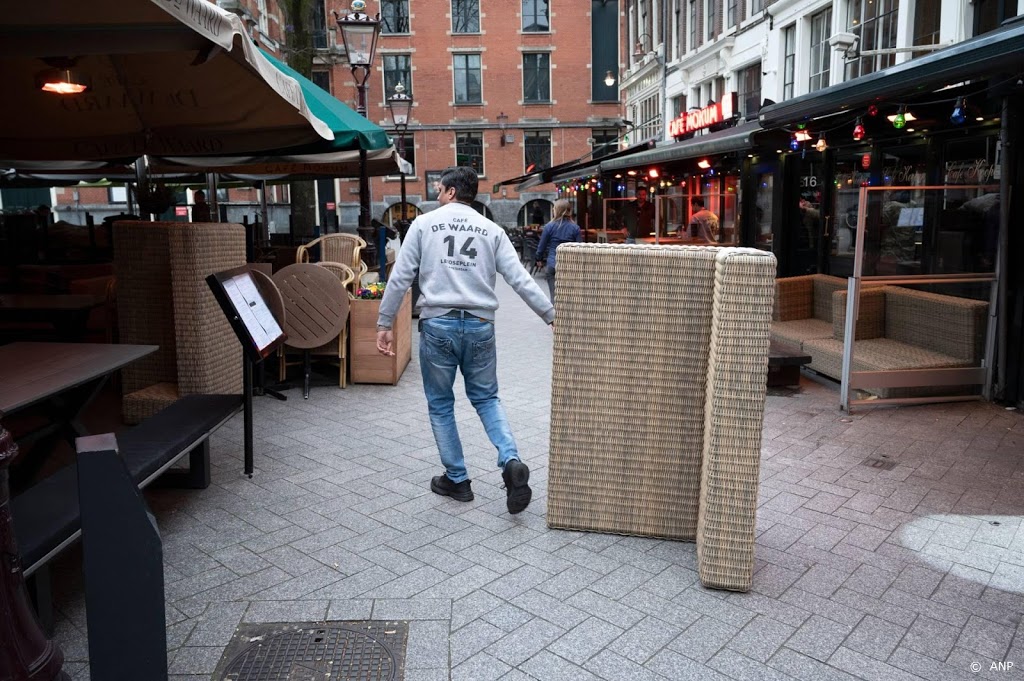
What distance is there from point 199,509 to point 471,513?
1.45 metres

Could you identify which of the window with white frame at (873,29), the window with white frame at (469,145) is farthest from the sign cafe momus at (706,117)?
the window with white frame at (469,145)

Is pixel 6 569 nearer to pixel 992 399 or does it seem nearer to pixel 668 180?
pixel 992 399

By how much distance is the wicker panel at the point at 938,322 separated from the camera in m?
6.63

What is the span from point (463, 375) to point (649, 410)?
1022mm

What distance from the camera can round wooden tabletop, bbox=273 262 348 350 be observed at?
698 centimetres

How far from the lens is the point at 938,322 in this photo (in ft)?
22.8

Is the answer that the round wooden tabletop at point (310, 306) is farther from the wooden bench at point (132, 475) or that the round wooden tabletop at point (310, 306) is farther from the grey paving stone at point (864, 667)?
the grey paving stone at point (864, 667)

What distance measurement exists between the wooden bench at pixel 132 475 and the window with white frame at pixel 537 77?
3680 cm

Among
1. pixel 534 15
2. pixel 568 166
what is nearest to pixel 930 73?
pixel 568 166

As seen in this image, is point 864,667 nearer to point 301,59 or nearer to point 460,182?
point 460,182

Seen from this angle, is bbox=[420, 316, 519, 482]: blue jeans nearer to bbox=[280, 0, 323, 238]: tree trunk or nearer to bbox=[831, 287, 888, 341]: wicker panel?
bbox=[831, 287, 888, 341]: wicker panel

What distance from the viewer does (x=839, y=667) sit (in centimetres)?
285

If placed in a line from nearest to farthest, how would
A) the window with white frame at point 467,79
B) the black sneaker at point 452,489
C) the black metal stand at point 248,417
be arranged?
the black sneaker at point 452,489 → the black metal stand at point 248,417 → the window with white frame at point 467,79

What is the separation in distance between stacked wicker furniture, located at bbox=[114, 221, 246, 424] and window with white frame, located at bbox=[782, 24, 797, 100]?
14560 mm
